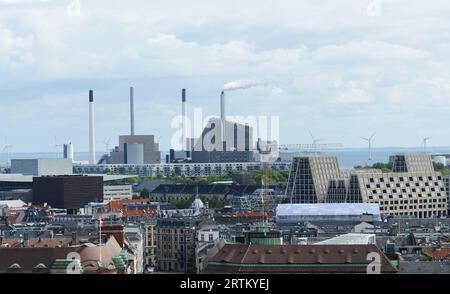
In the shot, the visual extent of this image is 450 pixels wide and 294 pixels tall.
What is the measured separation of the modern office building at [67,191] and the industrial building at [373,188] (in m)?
6.54

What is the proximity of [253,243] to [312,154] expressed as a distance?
16.3 metres

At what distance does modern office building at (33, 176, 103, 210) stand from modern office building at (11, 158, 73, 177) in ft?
13.9

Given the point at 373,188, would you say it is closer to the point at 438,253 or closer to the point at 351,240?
the point at 438,253

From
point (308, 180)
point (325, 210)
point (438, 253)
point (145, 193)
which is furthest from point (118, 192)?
point (438, 253)

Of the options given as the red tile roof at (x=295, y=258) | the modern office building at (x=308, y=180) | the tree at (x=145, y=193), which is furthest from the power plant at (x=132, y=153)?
the red tile roof at (x=295, y=258)

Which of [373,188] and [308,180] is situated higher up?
[308,180]

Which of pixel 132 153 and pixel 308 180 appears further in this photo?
pixel 132 153

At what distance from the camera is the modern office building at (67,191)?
3319 centimetres

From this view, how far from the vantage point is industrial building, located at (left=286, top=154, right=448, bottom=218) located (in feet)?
93.2

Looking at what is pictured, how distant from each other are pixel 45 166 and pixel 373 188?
14.4 meters

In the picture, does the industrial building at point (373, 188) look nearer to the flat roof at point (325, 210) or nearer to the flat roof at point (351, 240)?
the flat roof at point (325, 210)

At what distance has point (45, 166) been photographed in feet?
131
